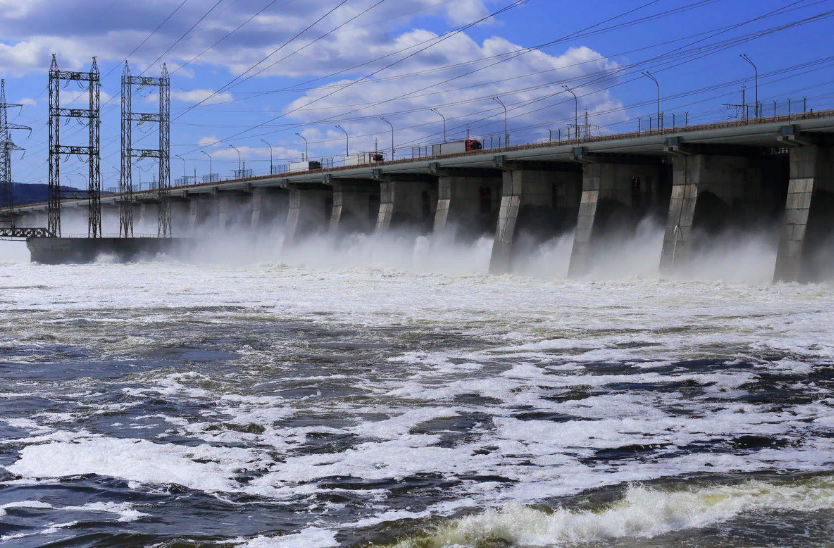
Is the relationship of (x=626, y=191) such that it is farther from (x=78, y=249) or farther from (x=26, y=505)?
(x=78, y=249)

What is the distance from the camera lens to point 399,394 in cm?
1508

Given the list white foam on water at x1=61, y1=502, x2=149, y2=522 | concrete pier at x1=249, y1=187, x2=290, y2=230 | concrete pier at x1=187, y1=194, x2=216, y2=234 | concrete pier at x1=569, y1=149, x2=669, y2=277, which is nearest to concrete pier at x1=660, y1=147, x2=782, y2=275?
concrete pier at x1=569, y1=149, x2=669, y2=277

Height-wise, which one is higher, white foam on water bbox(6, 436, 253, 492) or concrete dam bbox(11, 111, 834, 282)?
concrete dam bbox(11, 111, 834, 282)

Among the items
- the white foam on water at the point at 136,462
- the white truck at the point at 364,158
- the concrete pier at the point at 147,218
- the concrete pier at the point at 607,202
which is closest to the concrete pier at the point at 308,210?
the white truck at the point at 364,158

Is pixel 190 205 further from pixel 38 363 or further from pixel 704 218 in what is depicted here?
pixel 38 363

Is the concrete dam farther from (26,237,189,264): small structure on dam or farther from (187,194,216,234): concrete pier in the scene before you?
(187,194,216,234): concrete pier

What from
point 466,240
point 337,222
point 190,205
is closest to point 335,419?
point 466,240

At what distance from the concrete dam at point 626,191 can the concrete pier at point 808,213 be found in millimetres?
43

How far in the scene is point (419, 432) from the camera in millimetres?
12219

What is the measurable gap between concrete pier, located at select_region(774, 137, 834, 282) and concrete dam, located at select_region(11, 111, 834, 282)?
4 cm

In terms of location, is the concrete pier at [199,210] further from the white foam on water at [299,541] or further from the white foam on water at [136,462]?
the white foam on water at [299,541]

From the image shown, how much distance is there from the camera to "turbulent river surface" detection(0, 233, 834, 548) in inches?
331

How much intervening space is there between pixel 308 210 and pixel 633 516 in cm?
7675

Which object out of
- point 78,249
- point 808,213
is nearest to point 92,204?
point 78,249
